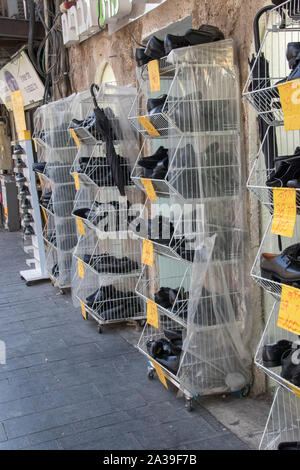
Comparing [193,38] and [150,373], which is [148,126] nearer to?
[193,38]

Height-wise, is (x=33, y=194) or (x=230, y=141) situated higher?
(x=230, y=141)

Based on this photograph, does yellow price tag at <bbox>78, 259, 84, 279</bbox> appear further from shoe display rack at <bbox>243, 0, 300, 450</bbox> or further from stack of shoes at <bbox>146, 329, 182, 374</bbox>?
shoe display rack at <bbox>243, 0, 300, 450</bbox>

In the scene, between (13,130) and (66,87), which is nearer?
(66,87)

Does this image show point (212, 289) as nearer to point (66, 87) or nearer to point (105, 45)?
point (105, 45)

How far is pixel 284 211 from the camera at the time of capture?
191cm

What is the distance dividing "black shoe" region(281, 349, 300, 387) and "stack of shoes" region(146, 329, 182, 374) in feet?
3.58

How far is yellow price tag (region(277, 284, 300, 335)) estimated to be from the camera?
186 cm

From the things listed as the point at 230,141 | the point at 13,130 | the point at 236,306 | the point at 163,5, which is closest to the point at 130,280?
the point at 236,306

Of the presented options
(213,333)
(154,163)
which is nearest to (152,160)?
(154,163)

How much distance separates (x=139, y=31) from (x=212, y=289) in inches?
95.5

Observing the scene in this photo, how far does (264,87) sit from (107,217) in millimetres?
2299

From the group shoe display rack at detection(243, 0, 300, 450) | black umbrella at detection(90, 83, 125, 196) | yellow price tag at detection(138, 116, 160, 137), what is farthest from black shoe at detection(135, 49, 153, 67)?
shoe display rack at detection(243, 0, 300, 450)

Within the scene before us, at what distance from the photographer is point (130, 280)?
452cm

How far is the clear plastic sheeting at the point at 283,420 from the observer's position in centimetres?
233
